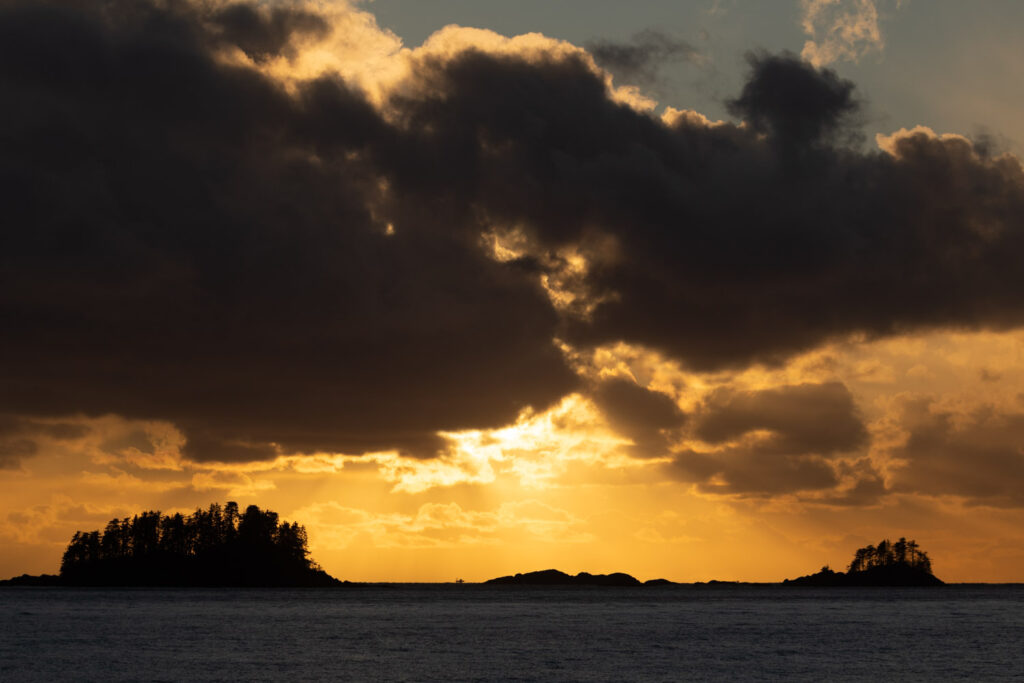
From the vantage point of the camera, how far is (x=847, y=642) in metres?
159

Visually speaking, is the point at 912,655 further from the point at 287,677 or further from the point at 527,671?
the point at 287,677

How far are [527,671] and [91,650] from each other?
192 feet

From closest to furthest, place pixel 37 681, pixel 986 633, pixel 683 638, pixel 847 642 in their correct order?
pixel 37 681
pixel 847 642
pixel 683 638
pixel 986 633

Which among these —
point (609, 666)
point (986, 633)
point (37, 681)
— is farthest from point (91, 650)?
point (986, 633)

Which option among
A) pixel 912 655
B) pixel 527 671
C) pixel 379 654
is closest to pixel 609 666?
pixel 527 671

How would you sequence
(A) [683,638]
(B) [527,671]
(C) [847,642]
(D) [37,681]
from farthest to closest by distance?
(A) [683,638] < (C) [847,642] < (B) [527,671] < (D) [37,681]

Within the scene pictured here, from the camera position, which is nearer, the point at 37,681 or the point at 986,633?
the point at 37,681

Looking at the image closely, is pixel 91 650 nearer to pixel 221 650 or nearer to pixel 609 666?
pixel 221 650

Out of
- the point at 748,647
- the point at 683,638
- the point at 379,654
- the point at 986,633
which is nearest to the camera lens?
the point at 379,654

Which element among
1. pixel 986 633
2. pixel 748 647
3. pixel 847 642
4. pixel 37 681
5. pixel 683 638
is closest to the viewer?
pixel 37 681

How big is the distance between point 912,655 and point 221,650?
86.7 metres

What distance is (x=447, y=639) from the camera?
164 m

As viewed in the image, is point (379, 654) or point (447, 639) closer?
point (379, 654)

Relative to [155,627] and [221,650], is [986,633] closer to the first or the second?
[221,650]
